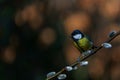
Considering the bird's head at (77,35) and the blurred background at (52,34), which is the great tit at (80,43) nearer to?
the bird's head at (77,35)

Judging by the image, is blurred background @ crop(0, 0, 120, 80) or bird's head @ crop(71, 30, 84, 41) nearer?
bird's head @ crop(71, 30, 84, 41)

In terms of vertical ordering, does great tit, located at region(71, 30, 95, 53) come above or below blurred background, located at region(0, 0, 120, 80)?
above

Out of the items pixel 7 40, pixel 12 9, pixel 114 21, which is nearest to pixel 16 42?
pixel 7 40

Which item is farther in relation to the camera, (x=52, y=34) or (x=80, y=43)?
(x=52, y=34)

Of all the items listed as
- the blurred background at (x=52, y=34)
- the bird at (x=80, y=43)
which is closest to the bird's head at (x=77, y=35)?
the bird at (x=80, y=43)

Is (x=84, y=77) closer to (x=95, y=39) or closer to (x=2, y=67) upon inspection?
(x=95, y=39)

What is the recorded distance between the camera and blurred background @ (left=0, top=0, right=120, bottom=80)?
2.74 metres

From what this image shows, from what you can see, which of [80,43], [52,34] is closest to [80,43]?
[80,43]

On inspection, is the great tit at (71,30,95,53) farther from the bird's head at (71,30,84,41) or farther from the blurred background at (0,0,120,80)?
the blurred background at (0,0,120,80)

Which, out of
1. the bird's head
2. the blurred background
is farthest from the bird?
the blurred background

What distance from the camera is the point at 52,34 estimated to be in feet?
9.22

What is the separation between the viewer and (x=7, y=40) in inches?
114

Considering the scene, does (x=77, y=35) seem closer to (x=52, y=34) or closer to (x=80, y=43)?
(x=80, y=43)

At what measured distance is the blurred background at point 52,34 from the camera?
274 cm
